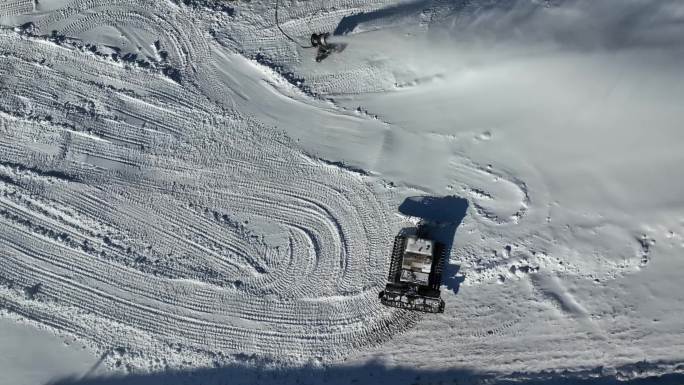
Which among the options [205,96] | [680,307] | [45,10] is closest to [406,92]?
[205,96]

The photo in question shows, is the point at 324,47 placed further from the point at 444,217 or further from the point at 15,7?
the point at 15,7

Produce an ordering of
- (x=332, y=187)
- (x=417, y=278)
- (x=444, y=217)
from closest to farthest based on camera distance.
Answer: (x=417, y=278) → (x=444, y=217) → (x=332, y=187)

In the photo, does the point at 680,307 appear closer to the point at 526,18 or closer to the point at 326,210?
the point at 526,18

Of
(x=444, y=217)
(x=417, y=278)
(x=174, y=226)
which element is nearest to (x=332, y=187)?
(x=444, y=217)

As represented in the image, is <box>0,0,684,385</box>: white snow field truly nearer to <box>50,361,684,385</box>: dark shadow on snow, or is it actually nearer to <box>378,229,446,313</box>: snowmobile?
<box>50,361,684,385</box>: dark shadow on snow

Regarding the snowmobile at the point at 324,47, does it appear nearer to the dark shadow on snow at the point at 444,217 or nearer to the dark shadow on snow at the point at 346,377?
the dark shadow on snow at the point at 444,217

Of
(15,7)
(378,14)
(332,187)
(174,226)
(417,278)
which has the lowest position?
(417,278)
